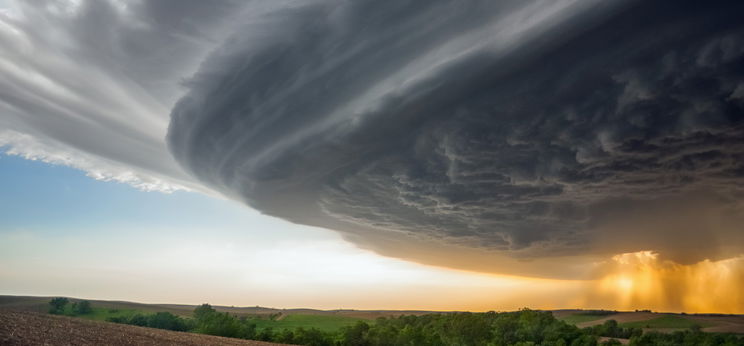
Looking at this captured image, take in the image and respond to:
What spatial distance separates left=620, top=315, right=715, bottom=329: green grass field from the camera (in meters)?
163

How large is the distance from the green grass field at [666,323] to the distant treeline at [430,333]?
36098 mm

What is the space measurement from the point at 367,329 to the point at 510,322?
167 feet

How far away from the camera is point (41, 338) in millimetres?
40062

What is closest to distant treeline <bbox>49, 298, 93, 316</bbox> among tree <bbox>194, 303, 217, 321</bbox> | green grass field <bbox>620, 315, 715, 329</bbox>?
tree <bbox>194, 303, 217, 321</bbox>

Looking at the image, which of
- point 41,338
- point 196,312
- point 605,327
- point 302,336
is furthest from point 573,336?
point 41,338

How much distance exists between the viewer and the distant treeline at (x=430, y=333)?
95688 millimetres

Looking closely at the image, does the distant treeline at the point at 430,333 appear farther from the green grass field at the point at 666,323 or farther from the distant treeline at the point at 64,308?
the distant treeline at the point at 64,308

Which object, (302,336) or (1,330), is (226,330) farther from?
(1,330)

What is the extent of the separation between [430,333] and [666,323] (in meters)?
127

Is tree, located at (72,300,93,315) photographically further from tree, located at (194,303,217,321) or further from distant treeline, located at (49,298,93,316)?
tree, located at (194,303,217,321)

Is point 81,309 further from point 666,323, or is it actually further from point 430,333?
point 666,323

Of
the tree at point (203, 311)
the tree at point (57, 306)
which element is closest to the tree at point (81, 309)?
the tree at point (57, 306)

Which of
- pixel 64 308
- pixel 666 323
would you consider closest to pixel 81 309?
pixel 64 308

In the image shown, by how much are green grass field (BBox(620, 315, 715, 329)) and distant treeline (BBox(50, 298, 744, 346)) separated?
36.1m
